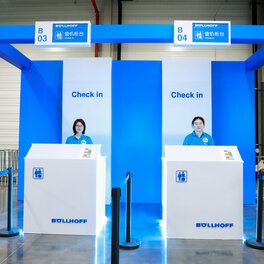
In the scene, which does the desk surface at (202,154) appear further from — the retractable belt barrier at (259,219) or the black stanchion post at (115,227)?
the black stanchion post at (115,227)

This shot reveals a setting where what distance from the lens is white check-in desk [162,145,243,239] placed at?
3887mm

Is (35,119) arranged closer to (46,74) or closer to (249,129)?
(46,74)

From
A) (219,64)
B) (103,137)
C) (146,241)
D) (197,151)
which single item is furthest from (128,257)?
(219,64)

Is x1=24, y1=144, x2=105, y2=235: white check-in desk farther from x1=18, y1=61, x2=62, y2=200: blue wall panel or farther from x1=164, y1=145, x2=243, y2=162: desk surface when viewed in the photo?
x1=18, y1=61, x2=62, y2=200: blue wall panel

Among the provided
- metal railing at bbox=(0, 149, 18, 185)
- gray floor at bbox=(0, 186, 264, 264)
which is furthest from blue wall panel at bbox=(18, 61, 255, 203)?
metal railing at bbox=(0, 149, 18, 185)

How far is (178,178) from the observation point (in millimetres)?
3912

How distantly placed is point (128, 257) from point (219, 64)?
462cm

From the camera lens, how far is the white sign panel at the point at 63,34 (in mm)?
4926

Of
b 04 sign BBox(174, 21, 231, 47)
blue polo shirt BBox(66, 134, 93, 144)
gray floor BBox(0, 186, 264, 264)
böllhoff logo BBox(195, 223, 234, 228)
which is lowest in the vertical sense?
gray floor BBox(0, 186, 264, 264)

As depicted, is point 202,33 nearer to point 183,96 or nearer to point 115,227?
point 183,96

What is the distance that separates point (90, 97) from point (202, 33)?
99.5 inches

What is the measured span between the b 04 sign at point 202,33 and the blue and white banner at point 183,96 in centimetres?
140

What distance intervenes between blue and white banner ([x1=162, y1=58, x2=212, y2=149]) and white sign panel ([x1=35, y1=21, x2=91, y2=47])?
76.1 inches

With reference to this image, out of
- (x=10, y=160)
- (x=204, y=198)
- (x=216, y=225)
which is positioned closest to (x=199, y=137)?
(x=204, y=198)
